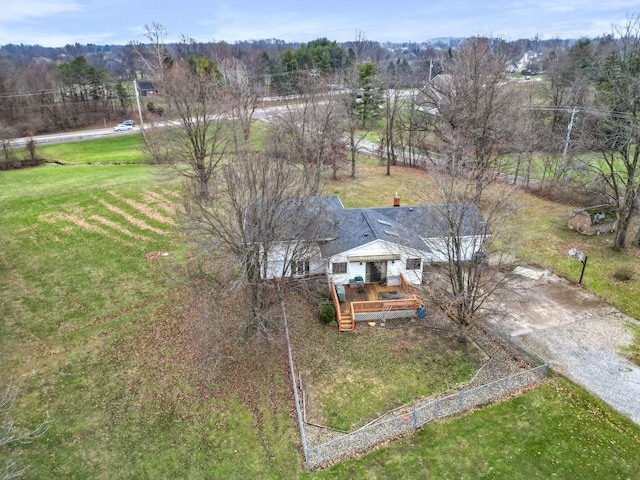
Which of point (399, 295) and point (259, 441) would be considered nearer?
point (259, 441)

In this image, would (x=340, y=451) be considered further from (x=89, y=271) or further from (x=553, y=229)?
(x=553, y=229)

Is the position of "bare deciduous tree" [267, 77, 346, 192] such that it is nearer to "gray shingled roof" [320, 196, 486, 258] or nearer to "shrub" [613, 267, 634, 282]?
"gray shingled roof" [320, 196, 486, 258]

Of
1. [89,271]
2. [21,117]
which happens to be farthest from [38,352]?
[21,117]

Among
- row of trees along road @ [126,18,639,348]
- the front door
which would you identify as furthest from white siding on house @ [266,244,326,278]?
the front door

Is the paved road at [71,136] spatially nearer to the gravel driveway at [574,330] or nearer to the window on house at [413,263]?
the window on house at [413,263]

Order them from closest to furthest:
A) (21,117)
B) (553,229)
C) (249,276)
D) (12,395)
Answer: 1. (12,395)
2. (249,276)
3. (553,229)
4. (21,117)

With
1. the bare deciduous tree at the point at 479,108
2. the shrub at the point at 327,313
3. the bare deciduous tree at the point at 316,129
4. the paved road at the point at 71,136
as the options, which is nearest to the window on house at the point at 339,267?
the shrub at the point at 327,313
